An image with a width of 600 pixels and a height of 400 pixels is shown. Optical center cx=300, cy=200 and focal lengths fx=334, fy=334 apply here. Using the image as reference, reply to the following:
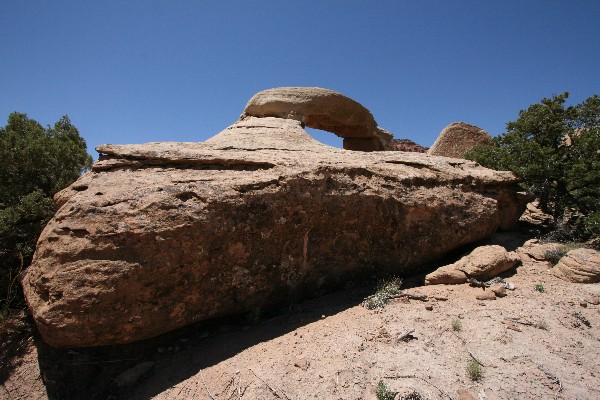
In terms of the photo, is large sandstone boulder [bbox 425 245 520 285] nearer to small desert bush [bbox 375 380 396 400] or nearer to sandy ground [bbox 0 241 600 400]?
sandy ground [bbox 0 241 600 400]

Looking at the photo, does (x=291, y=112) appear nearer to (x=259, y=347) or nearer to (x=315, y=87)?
(x=315, y=87)

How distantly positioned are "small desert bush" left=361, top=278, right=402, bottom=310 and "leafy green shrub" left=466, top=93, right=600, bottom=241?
4122mm

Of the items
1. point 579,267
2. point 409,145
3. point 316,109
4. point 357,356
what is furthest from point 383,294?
Result: point 409,145

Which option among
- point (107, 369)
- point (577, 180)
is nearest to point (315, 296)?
point (107, 369)

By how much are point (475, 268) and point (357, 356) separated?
256cm

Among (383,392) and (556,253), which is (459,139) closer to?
(556,253)

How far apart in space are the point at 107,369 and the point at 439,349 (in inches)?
143

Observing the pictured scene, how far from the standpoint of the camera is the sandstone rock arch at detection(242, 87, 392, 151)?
32.4 ft

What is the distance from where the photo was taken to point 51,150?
7230 millimetres

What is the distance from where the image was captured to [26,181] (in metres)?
6.95

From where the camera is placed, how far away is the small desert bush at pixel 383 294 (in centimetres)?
430

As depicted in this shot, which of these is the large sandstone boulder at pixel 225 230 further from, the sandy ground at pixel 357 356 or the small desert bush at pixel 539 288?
the small desert bush at pixel 539 288

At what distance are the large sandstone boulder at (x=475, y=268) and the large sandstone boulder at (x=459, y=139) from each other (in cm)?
764

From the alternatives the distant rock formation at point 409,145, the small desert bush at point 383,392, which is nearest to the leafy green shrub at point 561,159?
the small desert bush at point 383,392
